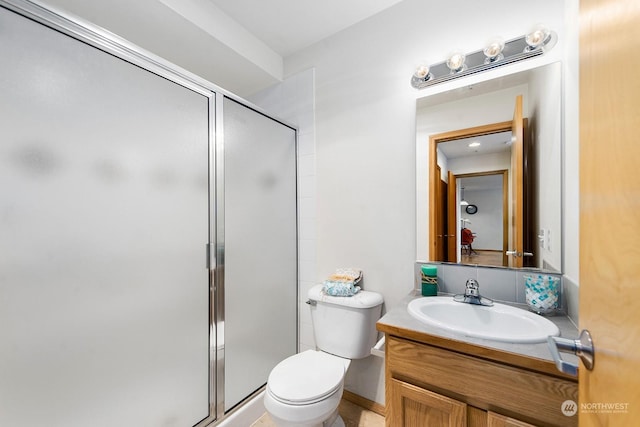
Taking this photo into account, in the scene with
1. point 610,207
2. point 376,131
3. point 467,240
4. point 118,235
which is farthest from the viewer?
point 376,131

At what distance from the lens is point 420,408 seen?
0.96 m

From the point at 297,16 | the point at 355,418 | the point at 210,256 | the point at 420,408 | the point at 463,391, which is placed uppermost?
the point at 297,16

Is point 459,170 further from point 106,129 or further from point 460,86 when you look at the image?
point 106,129

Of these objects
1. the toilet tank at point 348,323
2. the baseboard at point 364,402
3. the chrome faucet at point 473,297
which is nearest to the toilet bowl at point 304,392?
the toilet tank at point 348,323

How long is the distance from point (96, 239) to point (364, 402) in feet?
5.66

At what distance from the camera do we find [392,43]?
1614mm

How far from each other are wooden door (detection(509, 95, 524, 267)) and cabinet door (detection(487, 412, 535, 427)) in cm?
71

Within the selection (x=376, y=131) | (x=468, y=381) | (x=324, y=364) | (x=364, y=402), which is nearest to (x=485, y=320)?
(x=468, y=381)

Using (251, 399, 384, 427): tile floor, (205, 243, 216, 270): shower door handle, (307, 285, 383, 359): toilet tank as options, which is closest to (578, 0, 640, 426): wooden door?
(307, 285, 383, 359): toilet tank

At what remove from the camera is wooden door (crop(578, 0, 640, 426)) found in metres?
0.37

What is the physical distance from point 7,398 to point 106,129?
3.09 ft

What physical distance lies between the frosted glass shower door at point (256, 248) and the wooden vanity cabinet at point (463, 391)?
35.8 inches

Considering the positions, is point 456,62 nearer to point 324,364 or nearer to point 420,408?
point 420,408

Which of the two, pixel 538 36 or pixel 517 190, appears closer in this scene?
pixel 538 36
